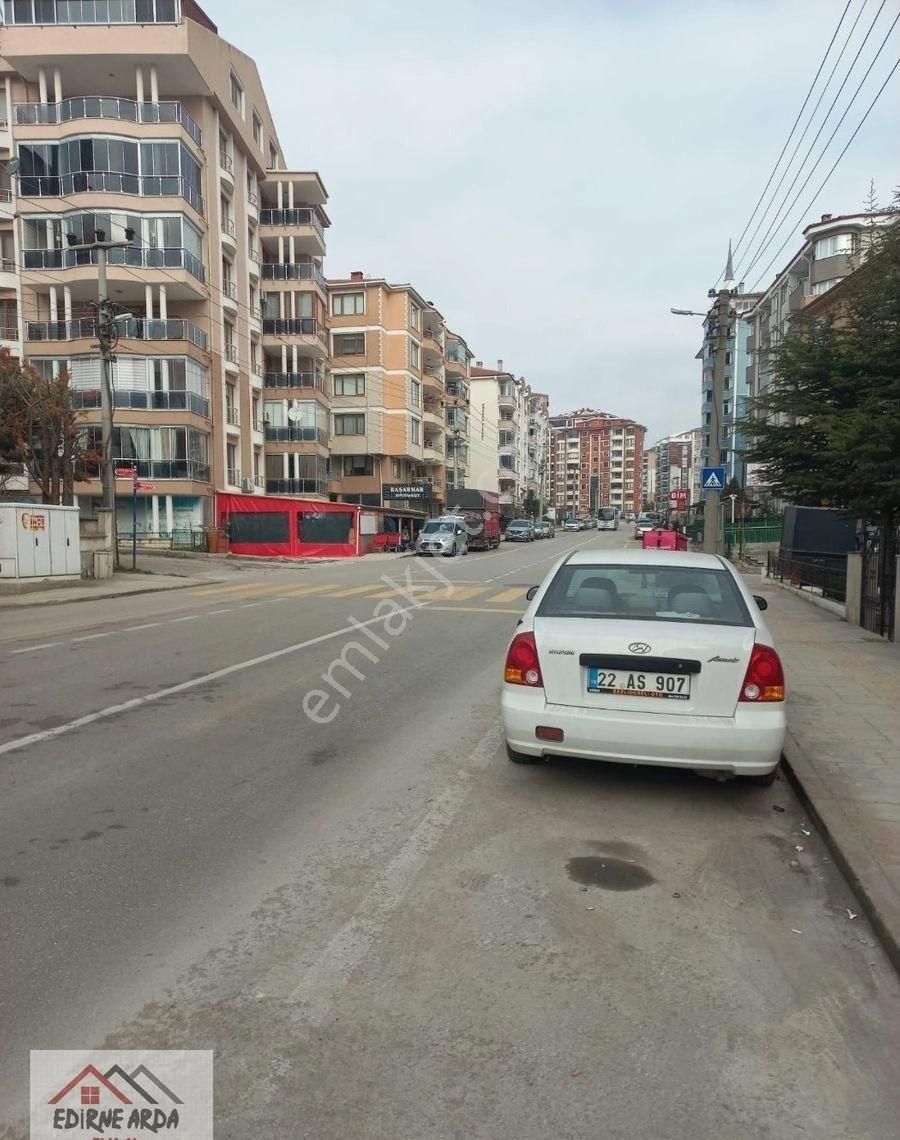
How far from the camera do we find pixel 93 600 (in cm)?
1883

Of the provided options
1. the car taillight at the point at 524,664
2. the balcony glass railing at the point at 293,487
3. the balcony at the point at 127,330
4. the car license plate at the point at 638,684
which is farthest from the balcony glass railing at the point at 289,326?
the car license plate at the point at 638,684

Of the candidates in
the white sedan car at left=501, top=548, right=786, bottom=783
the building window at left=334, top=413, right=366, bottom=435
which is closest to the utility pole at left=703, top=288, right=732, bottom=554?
the white sedan car at left=501, top=548, right=786, bottom=783

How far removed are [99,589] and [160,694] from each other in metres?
13.9

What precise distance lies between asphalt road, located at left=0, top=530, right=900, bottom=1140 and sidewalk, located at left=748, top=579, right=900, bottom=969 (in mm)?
156

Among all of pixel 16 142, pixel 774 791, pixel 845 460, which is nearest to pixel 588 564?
pixel 774 791

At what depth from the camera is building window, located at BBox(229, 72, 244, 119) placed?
39.4 meters

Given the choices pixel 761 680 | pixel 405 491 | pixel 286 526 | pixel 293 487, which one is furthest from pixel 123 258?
pixel 761 680

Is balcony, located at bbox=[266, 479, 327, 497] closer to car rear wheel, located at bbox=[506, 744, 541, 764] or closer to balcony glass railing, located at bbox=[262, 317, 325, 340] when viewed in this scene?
balcony glass railing, located at bbox=[262, 317, 325, 340]

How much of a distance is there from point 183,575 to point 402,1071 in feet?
80.1

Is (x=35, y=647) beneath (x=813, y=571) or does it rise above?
beneath

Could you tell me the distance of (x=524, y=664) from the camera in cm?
506

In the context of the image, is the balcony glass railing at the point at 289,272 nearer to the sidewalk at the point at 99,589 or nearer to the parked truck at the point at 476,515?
the parked truck at the point at 476,515

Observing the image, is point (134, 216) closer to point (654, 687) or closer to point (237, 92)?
point (237, 92)

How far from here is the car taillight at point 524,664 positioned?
5004mm
